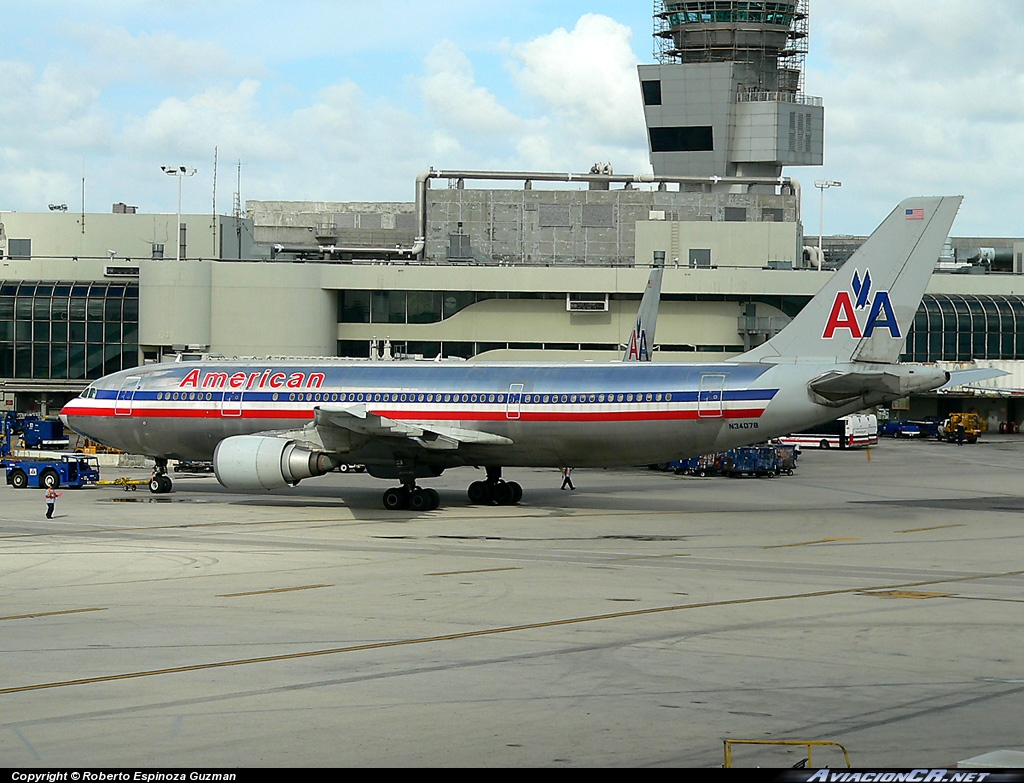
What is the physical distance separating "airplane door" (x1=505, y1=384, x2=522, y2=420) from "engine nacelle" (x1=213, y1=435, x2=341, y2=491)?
6196 mm

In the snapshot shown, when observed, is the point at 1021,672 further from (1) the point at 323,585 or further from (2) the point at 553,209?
(2) the point at 553,209

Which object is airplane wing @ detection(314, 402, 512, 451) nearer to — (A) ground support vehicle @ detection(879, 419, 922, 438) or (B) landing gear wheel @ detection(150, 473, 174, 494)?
(B) landing gear wheel @ detection(150, 473, 174, 494)

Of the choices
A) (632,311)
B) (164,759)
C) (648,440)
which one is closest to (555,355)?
(632,311)

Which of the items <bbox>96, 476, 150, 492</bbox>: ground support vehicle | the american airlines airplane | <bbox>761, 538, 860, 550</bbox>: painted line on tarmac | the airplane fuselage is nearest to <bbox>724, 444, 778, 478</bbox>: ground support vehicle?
the american airlines airplane

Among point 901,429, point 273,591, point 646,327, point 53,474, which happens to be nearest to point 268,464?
point 273,591

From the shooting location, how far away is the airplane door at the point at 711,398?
3931 centimetres

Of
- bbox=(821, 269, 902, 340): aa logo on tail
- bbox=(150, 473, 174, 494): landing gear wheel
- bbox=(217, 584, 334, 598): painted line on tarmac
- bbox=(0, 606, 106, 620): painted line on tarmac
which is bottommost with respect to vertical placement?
bbox=(150, 473, 174, 494): landing gear wheel

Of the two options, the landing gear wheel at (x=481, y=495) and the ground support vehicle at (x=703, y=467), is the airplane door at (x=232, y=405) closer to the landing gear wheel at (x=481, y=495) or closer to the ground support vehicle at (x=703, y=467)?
the landing gear wheel at (x=481, y=495)

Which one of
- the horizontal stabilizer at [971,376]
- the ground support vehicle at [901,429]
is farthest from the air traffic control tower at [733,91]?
the horizontal stabilizer at [971,376]

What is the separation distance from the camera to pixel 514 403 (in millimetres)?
42062

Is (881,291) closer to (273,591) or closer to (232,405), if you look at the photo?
(273,591)

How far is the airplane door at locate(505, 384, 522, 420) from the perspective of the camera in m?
42.0

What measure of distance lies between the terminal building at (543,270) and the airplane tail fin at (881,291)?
33.9 metres

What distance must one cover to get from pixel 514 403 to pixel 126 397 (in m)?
15.3
